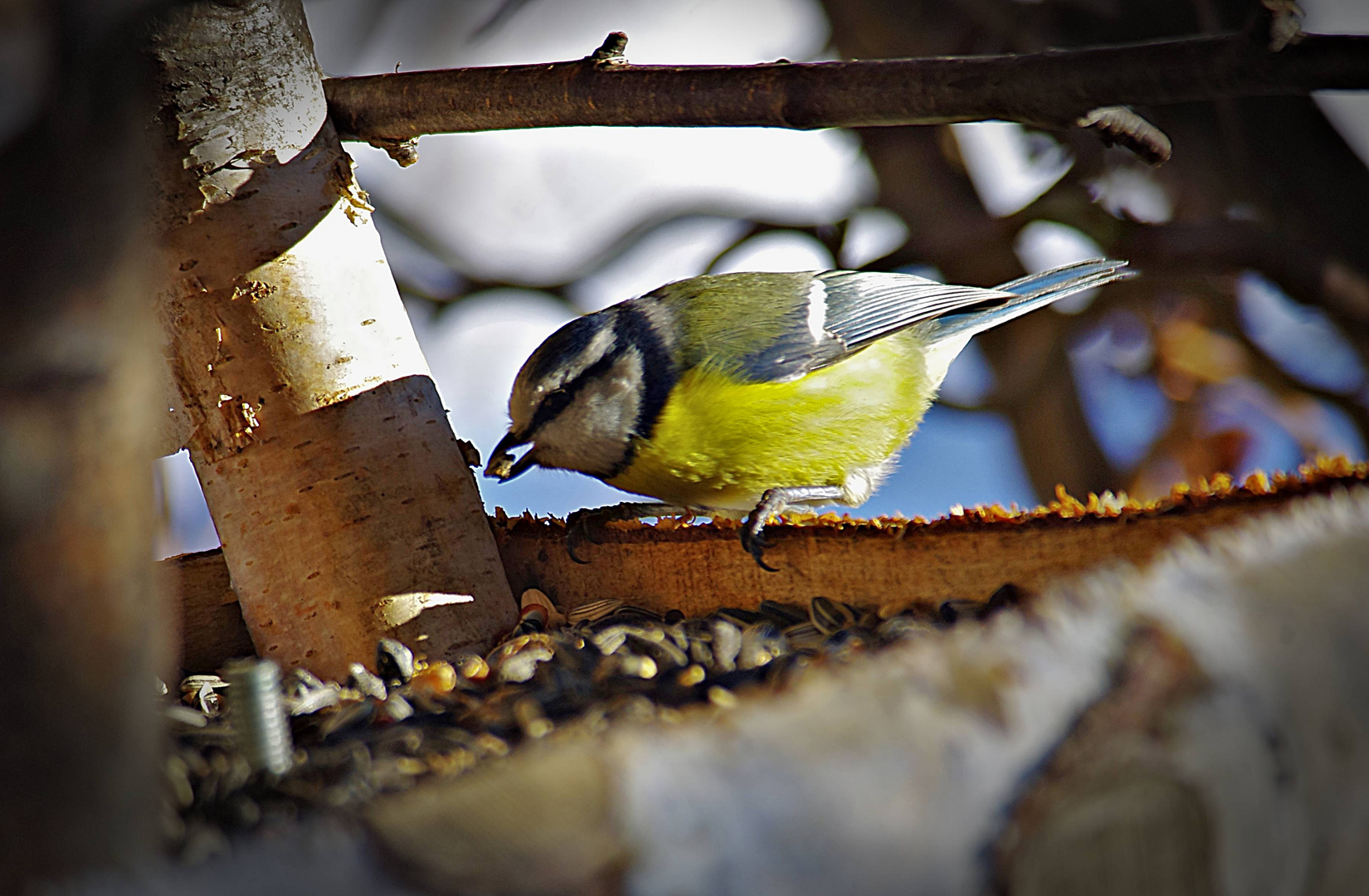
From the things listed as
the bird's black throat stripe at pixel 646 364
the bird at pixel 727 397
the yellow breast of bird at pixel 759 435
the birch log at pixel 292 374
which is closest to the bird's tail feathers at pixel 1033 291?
the bird at pixel 727 397

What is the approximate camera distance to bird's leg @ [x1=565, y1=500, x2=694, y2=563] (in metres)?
0.90

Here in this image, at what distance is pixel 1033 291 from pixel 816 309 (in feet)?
0.93

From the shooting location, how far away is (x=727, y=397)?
975 millimetres

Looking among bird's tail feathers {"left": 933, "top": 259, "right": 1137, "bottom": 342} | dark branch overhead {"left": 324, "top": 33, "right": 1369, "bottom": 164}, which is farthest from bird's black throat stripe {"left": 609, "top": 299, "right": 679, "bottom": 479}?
bird's tail feathers {"left": 933, "top": 259, "right": 1137, "bottom": 342}

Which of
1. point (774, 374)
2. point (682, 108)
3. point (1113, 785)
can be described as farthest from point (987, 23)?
point (1113, 785)

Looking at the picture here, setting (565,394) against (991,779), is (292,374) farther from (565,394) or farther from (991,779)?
(991,779)

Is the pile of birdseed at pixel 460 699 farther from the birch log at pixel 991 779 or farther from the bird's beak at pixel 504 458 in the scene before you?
the bird's beak at pixel 504 458

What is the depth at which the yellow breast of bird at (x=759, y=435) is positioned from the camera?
0.97 metres

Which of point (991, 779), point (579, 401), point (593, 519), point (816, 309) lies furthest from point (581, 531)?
point (991, 779)

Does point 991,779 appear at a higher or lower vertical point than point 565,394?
lower

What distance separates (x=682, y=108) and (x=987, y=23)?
120 centimetres

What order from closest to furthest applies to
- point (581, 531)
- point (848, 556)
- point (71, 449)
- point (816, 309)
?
point (71, 449) → point (848, 556) → point (581, 531) → point (816, 309)

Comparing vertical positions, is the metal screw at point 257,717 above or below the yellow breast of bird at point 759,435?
below

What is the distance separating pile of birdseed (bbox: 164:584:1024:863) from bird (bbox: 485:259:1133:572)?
183 millimetres
